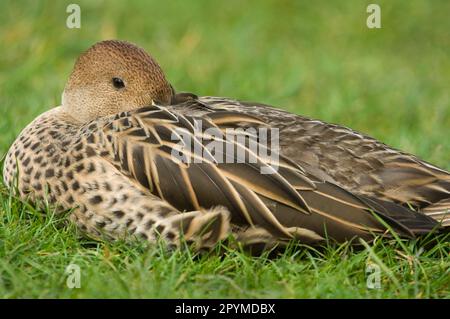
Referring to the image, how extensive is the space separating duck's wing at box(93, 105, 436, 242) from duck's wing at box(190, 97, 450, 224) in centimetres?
21

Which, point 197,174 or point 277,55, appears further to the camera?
point 277,55

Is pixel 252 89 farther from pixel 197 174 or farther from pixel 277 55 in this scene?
pixel 197 174

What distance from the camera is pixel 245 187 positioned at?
4070 millimetres

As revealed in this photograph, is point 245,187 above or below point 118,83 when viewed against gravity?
below

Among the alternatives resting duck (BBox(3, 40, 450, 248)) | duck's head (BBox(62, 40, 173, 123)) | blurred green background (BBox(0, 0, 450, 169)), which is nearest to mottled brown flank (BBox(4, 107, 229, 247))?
resting duck (BBox(3, 40, 450, 248))

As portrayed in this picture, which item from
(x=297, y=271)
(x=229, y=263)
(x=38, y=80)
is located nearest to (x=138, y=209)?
(x=229, y=263)

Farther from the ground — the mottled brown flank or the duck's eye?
the duck's eye

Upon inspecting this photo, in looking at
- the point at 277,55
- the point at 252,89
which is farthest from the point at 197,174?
the point at 277,55

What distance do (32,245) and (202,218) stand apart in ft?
2.69

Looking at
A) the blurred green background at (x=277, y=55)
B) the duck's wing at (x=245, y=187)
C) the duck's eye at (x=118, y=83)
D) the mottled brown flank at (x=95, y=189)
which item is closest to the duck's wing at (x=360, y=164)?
the duck's wing at (x=245, y=187)

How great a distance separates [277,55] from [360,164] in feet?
13.0

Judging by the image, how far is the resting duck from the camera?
160 inches

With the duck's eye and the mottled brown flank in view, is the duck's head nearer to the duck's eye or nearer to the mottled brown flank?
the duck's eye
